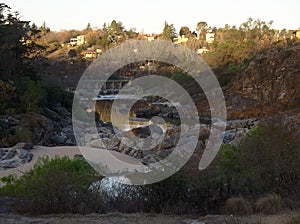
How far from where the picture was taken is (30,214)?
7004 mm

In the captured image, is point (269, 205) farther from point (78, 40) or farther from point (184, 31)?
point (78, 40)

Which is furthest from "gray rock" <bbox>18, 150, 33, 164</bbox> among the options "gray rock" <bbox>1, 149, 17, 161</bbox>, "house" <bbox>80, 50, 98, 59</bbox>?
"house" <bbox>80, 50, 98, 59</bbox>

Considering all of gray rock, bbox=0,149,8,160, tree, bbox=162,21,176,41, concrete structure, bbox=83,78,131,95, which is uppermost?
tree, bbox=162,21,176,41

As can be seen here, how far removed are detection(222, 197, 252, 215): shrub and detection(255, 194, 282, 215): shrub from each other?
0.17 metres

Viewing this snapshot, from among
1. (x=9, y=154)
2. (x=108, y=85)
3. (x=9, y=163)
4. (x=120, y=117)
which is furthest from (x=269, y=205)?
(x=108, y=85)

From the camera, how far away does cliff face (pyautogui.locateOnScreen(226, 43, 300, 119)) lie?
35.5 metres

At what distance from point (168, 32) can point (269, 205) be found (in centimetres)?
9742

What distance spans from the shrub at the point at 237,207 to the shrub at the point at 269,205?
6.7 inches

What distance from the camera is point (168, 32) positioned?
102 m

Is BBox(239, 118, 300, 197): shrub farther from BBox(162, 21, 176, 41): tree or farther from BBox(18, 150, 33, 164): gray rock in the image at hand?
BBox(162, 21, 176, 41): tree

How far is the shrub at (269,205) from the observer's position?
688 centimetres

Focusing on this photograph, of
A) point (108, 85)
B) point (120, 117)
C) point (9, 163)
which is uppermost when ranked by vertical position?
point (108, 85)

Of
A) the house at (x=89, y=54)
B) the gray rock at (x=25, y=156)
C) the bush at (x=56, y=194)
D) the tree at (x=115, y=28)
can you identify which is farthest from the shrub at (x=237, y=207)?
the tree at (x=115, y=28)

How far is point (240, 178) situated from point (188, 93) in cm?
3929
